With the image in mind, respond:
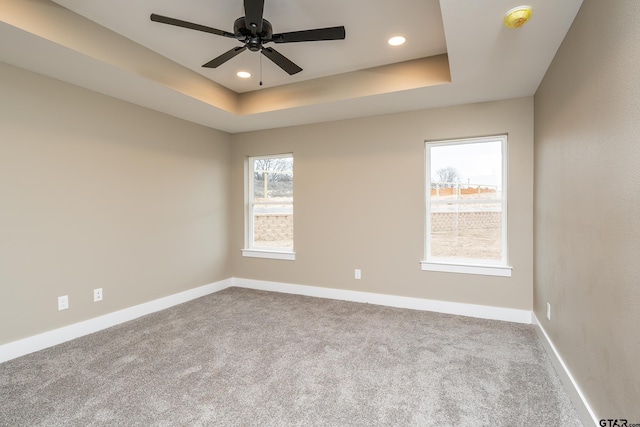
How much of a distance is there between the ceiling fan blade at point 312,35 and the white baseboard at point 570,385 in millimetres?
2611

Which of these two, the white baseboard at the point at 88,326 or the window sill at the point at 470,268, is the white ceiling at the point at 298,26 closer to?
the window sill at the point at 470,268

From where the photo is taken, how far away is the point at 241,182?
4914mm

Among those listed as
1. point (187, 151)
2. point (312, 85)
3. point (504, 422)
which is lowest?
point (504, 422)

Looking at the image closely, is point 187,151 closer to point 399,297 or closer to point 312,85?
point 312,85

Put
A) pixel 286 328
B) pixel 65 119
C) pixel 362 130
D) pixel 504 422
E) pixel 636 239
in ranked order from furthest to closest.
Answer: pixel 362 130, pixel 286 328, pixel 65 119, pixel 504 422, pixel 636 239

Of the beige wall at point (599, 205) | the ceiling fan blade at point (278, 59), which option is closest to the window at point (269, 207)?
the ceiling fan blade at point (278, 59)

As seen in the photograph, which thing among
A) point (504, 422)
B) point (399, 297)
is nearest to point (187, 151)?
point (399, 297)

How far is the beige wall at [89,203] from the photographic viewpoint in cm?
260

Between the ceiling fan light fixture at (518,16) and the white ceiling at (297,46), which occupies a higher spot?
the white ceiling at (297,46)

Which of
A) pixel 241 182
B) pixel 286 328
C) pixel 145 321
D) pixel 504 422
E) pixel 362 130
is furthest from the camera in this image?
pixel 241 182

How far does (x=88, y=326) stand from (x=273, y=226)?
8.15ft

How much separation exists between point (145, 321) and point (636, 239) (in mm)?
3959

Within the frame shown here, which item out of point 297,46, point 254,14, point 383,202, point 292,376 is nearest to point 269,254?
point 383,202

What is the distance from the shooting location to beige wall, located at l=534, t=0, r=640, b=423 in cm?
129
